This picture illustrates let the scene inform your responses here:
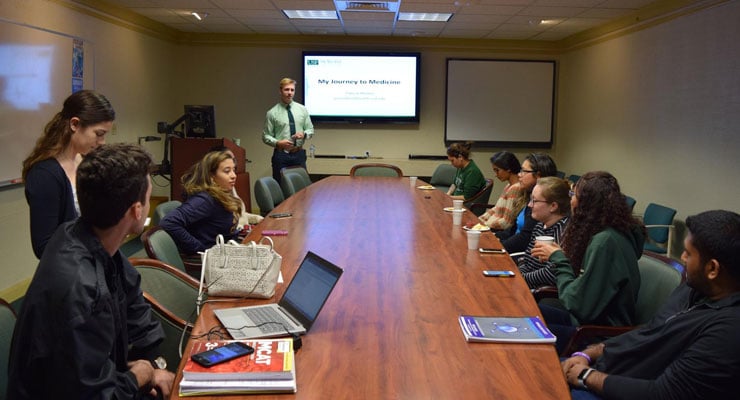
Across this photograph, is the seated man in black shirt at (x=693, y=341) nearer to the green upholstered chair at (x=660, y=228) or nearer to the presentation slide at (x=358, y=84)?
the green upholstered chair at (x=660, y=228)

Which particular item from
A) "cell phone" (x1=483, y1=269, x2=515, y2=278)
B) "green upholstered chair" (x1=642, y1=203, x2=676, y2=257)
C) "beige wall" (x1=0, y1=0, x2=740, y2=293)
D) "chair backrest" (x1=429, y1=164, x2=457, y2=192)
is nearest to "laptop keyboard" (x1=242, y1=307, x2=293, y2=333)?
"cell phone" (x1=483, y1=269, x2=515, y2=278)

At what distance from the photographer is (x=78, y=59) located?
5.75 meters

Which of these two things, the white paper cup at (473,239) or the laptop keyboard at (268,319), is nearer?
the laptop keyboard at (268,319)

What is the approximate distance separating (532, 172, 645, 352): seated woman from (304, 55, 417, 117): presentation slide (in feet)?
20.9

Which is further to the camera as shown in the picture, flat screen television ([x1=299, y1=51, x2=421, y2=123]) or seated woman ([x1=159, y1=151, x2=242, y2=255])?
flat screen television ([x1=299, y1=51, x2=421, y2=123])

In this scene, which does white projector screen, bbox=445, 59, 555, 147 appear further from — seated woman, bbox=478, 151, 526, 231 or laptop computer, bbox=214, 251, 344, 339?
laptop computer, bbox=214, 251, 344, 339

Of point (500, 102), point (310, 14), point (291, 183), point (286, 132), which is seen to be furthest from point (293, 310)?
point (500, 102)

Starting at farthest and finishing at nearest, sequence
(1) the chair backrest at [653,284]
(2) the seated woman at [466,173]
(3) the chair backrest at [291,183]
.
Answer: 1. (2) the seated woman at [466,173]
2. (3) the chair backrest at [291,183]
3. (1) the chair backrest at [653,284]

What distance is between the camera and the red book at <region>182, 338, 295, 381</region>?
A: 146 centimetres

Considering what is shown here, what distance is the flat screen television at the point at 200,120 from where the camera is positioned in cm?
656

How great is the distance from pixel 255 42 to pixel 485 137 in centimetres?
369

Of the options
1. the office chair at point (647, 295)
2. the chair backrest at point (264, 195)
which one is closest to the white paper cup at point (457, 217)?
the office chair at point (647, 295)

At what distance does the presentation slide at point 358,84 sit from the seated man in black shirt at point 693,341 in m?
7.08

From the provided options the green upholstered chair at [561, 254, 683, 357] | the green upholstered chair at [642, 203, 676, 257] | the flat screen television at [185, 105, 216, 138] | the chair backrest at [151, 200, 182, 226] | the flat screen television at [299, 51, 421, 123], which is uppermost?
the flat screen television at [299, 51, 421, 123]
